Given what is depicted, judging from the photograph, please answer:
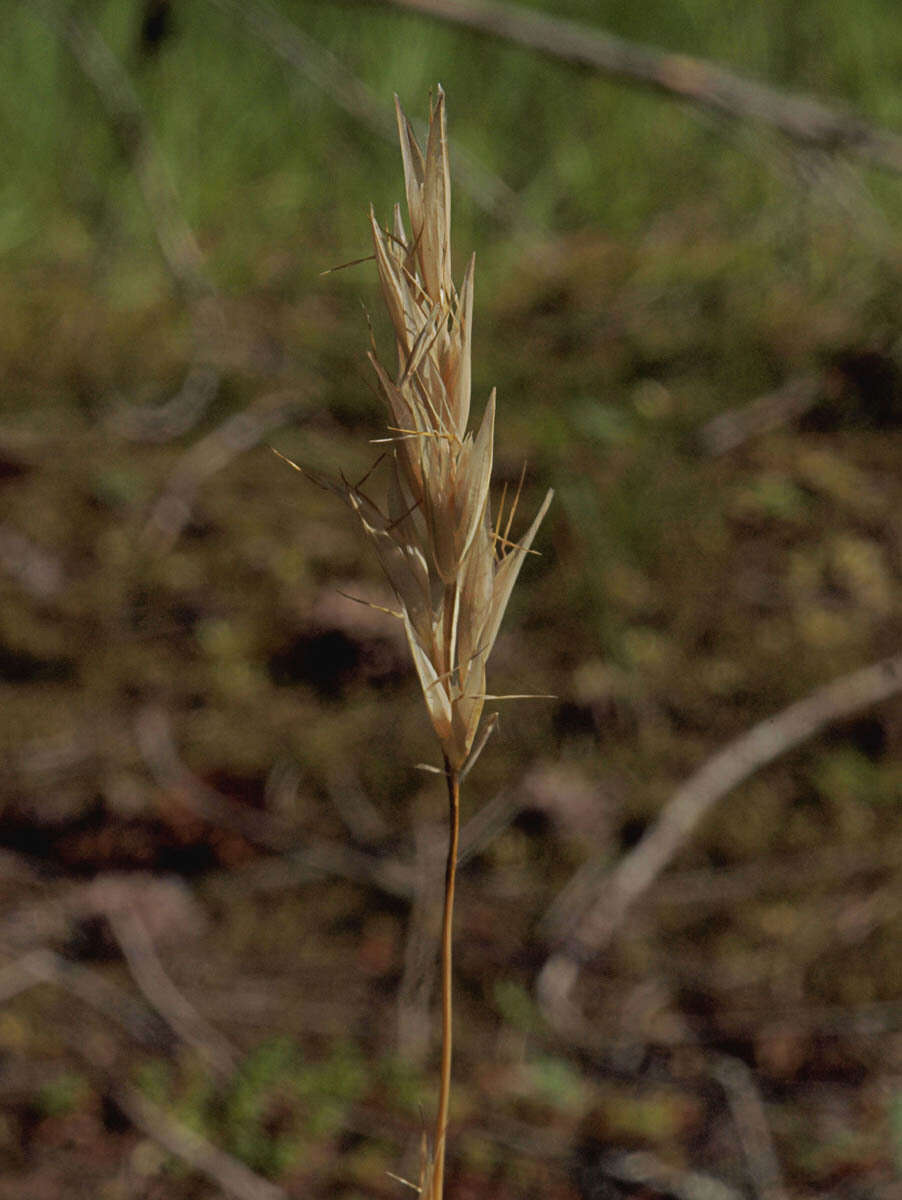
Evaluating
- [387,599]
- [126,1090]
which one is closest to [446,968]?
[126,1090]

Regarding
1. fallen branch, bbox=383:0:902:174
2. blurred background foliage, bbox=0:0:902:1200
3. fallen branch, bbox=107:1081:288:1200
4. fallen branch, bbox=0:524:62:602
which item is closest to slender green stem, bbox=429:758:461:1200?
blurred background foliage, bbox=0:0:902:1200

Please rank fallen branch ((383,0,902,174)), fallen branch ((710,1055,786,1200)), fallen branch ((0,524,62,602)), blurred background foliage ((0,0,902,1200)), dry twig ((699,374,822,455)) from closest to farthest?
1. fallen branch ((710,1055,786,1200))
2. blurred background foliage ((0,0,902,1200))
3. fallen branch ((383,0,902,174))
4. fallen branch ((0,524,62,602))
5. dry twig ((699,374,822,455))

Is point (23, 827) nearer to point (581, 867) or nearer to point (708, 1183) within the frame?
point (581, 867)

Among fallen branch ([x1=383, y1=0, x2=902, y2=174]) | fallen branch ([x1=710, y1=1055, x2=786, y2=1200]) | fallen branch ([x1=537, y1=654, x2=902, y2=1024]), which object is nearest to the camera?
fallen branch ([x1=710, y1=1055, x2=786, y2=1200])

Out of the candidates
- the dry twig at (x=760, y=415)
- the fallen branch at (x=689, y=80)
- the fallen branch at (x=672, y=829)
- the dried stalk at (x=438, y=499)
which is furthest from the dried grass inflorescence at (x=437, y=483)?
the dry twig at (x=760, y=415)

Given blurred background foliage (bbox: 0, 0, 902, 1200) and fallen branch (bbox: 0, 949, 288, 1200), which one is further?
blurred background foliage (bbox: 0, 0, 902, 1200)

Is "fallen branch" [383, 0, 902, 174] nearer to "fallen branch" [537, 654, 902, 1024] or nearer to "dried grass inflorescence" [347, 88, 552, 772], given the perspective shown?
"fallen branch" [537, 654, 902, 1024]

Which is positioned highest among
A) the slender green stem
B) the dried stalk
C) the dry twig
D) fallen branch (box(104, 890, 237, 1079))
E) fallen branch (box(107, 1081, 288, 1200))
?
the dried stalk
